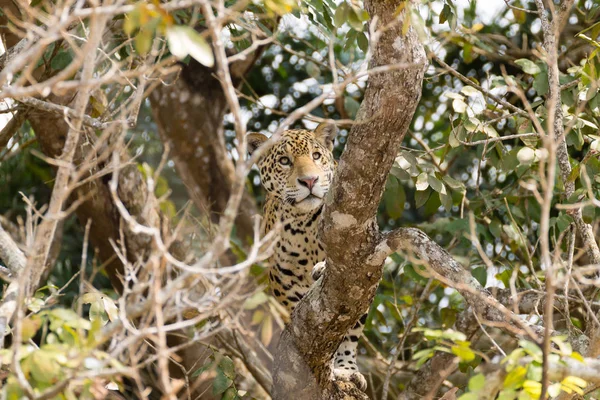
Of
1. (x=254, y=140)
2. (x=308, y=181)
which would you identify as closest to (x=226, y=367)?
(x=308, y=181)

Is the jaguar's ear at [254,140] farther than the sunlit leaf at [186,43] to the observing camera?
Yes

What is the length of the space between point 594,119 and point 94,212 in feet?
12.7

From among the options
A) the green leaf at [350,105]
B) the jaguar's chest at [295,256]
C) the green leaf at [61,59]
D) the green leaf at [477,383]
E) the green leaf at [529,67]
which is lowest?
the jaguar's chest at [295,256]

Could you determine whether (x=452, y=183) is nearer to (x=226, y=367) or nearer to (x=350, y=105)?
(x=226, y=367)

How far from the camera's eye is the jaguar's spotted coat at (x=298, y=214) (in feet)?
19.0

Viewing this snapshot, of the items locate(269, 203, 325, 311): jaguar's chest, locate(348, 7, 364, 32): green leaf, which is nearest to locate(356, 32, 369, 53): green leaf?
locate(269, 203, 325, 311): jaguar's chest

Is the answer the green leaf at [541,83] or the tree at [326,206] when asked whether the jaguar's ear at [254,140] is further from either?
the green leaf at [541,83]

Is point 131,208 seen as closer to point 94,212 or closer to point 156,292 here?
point 94,212

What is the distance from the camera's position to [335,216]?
430 cm

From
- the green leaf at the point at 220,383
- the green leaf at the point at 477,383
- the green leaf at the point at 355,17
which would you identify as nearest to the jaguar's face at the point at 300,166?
the green leaf at the point at 220,383

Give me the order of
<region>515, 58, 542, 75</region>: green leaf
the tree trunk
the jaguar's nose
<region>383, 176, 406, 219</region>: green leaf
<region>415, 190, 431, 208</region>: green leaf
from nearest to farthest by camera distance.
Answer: the tree trunk → <region>515, 58, 542, 75</region>: green leaf → <region>415, 190, 431, 208</region>: green leaf → the jaguar's nose → <region>383, 176, 406, 219</region>: green leaf

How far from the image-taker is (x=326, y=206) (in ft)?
14.4

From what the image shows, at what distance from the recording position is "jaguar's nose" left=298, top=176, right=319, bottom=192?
18.9ft

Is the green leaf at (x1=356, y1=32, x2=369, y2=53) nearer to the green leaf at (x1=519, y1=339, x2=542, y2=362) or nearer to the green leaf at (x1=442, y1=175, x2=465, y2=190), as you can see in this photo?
the green leaf at (x1=442, y1=175, x2=465, y2=190)
